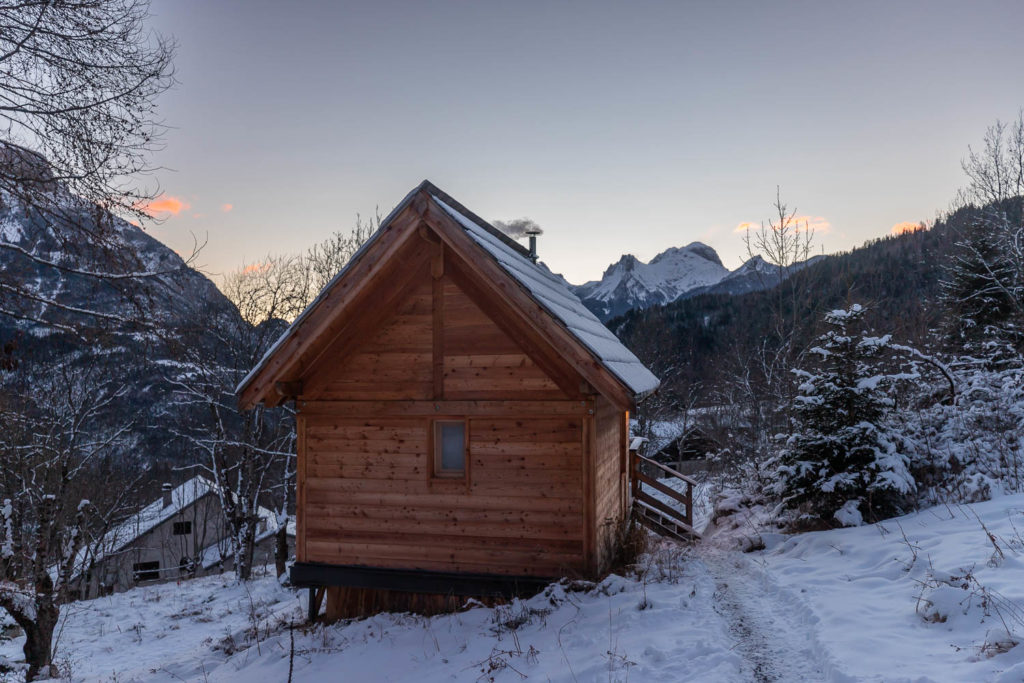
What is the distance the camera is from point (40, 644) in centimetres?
1098

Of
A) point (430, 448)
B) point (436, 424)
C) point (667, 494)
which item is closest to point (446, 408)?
point (436, 424)

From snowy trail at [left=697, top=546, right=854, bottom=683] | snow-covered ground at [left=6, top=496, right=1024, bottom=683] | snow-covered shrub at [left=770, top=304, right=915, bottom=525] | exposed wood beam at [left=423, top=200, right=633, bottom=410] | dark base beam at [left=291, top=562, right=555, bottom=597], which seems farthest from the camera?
snow-covered shrub at [left=770, top=304, right=915, bottom=525]

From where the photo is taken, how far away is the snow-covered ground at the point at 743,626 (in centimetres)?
532

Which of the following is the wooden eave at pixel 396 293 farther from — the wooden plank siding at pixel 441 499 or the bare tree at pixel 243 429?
the bare tree at pixel 243 429

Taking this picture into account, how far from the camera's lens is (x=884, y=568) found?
7516mm

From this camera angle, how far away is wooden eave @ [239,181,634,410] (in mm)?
7648

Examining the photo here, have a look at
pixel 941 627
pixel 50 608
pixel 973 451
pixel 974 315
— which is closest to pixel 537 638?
pixel 941 627

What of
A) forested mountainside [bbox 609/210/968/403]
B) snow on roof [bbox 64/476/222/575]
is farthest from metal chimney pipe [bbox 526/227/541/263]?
snow on roof [bbox 64/476/222/575]

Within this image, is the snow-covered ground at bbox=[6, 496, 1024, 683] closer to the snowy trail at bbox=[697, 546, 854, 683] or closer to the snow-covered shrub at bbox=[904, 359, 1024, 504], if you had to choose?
the snowy trail at bbox=[697, 546, 854, 683]

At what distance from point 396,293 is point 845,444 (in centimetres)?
877

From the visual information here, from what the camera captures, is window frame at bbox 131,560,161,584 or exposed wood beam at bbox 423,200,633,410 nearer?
exposed wood beam at bbox 423,200,633,410

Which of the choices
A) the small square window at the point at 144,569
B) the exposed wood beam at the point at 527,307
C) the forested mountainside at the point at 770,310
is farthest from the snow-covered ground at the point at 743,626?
the small square window at the point at 144,569

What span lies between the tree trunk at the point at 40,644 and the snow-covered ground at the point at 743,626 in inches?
41.9

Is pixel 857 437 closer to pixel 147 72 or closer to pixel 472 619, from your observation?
pixel 472 619
